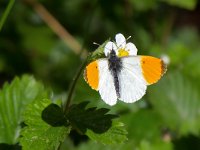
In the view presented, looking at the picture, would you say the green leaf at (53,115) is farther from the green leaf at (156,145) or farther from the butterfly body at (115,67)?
the green leaf at (156,145)

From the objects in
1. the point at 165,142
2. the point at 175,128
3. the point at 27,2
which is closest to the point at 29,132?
the point at 165,142

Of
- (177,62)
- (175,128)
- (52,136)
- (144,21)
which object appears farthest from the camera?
(144,21)

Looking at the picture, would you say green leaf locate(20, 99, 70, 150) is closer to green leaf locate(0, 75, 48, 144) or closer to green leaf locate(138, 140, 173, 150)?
green leaf locate(0, 75, 48, 144)

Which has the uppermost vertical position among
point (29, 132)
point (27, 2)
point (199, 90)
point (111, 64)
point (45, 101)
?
point (27, 2)

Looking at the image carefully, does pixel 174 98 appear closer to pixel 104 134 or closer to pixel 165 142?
pixel 165 142

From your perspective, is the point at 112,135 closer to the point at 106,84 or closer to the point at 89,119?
the point at 89,119

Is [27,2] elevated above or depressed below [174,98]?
above

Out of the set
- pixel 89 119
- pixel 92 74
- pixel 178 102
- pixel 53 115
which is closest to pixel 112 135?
pixel 89 119

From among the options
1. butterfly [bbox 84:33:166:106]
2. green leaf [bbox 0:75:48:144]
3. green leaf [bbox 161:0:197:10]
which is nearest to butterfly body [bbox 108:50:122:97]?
butterfly [bbox 84:33:166:106]
